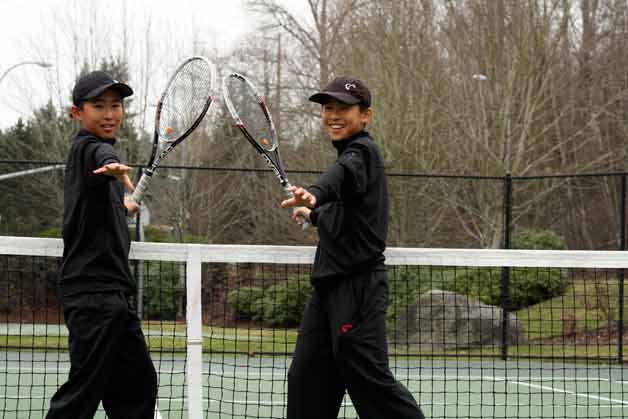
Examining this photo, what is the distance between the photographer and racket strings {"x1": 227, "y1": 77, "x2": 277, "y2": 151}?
6117mm

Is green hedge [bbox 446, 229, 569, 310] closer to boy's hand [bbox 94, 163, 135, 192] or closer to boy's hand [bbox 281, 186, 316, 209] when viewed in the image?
boy's hand [bbox 281, 186, 316, 209]

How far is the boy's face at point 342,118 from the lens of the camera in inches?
198

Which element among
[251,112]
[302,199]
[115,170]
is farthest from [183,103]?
[302,199]

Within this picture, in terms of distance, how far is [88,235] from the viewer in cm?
488

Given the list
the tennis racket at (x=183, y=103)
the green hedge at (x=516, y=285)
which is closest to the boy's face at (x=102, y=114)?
the tennis racket at (x=183, y=103)

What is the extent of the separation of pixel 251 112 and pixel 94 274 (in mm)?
1943

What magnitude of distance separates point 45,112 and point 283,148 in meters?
6.22

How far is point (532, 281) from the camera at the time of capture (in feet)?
49.8

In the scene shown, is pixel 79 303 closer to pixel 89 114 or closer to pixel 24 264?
pixel 89 114

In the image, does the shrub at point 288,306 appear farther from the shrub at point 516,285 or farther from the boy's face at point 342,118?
the boy's face at point 342,118

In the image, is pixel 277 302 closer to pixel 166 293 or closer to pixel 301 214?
pixel 166 293

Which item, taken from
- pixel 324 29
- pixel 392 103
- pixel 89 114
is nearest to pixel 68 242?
pixel 89 114

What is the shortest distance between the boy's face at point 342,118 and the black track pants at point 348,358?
0.74 metres

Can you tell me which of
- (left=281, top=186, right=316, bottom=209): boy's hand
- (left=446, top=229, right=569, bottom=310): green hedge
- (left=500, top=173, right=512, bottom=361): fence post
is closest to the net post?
(left=281, top=186, right=316, bottom=209): boy's hand
